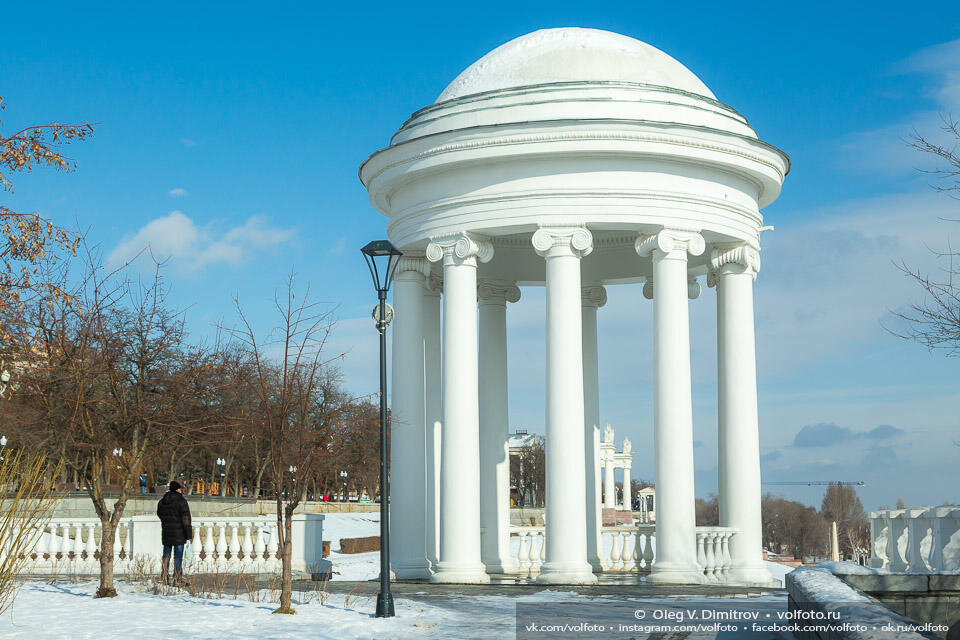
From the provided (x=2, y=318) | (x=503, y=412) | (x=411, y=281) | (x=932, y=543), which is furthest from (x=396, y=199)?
(x=932, y=543)

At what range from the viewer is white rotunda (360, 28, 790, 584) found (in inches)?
1257

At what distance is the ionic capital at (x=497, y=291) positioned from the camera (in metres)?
41.7

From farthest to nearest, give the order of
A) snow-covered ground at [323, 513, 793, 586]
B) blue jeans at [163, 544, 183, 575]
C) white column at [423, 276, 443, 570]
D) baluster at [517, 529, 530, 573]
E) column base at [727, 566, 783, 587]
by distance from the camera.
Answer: snow-covered ground at [323, 513, 793, 586], baluster at [517, 529, 530, 573], white column at [423, 276, 443, 570], column base at [727, 566, 783, 587], blue jeans at [163, 544, 183, 575]

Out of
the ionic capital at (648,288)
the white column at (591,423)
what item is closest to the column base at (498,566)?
the white column at (591,423)

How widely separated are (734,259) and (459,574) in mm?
13225

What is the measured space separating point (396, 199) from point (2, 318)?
17.0 meters

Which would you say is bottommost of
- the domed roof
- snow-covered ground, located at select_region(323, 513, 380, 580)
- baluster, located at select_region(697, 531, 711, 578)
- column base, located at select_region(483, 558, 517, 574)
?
snow-covered ground, located at select_region(323, 513, 380, 580)

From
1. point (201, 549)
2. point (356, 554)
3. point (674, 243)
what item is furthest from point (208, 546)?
point (356, 554)

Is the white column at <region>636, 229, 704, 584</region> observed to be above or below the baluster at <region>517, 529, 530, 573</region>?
above

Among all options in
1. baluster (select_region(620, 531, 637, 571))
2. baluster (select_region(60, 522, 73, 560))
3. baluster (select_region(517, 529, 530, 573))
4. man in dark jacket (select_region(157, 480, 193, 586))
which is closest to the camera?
man in dark jacket (select_region(157, 480, 193, 586))

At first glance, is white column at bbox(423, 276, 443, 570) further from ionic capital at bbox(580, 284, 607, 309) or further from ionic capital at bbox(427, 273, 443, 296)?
ionic capital at bbox(580, 284, 607, 309)

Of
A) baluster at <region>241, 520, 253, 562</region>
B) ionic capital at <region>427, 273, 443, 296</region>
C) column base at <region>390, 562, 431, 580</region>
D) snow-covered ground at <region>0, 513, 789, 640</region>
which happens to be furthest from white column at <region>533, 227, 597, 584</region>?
baluster at <region>241, 520, 253, 562</region>

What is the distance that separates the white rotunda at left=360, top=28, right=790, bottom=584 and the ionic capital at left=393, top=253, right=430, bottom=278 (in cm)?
7

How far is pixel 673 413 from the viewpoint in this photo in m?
32.2
